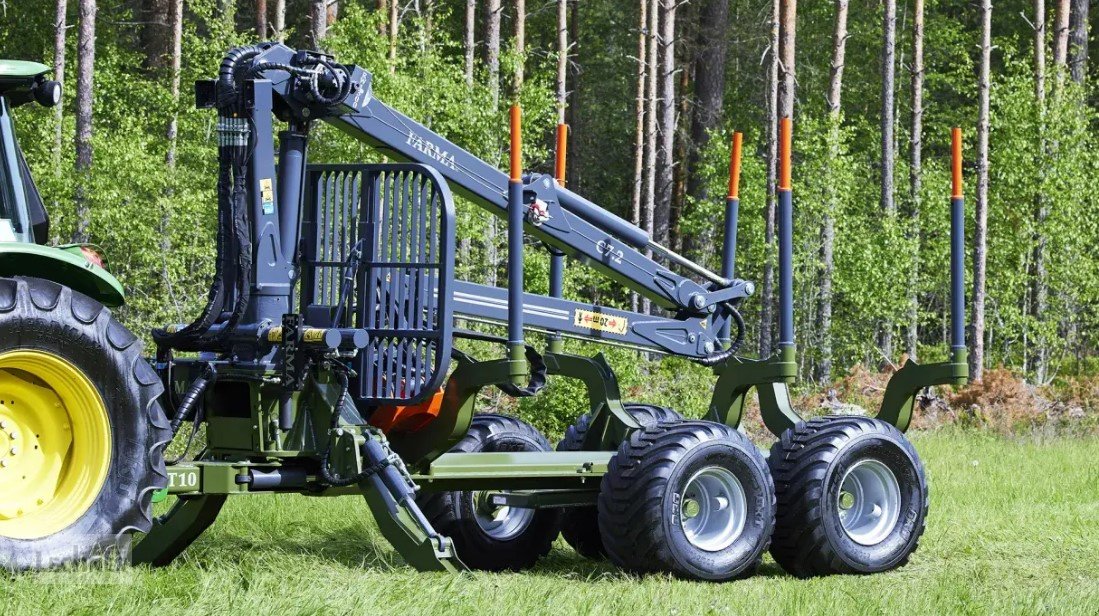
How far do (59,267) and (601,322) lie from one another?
3710 millimetres

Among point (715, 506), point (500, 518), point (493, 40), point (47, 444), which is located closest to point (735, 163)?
point (715, 506)

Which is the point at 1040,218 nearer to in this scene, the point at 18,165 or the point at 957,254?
the point at 957,254

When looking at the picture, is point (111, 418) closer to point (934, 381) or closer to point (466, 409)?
point (466, 409)

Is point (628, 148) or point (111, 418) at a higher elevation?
point (628, 148)

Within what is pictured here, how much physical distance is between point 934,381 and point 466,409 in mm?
3359

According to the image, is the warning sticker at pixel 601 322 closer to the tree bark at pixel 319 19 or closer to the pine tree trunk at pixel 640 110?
the tree bark at pixel 319 19

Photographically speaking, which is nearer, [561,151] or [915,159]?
[561,151]

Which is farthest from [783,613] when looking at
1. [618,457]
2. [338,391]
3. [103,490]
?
[103,490]

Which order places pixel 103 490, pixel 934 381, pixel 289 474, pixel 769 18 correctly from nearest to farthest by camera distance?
pixel 103 490, pixel 289 474, pixel 934 381, pixel 769 18

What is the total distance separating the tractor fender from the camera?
6469mm

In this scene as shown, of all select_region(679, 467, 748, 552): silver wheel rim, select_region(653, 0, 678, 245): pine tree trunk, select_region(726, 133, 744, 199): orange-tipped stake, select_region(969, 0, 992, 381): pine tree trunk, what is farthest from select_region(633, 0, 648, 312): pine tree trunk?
select_region(679, 467, 748, 552): silver wheel rim

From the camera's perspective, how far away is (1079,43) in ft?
109

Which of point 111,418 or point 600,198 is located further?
point 600,198

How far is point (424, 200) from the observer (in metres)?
7.95
